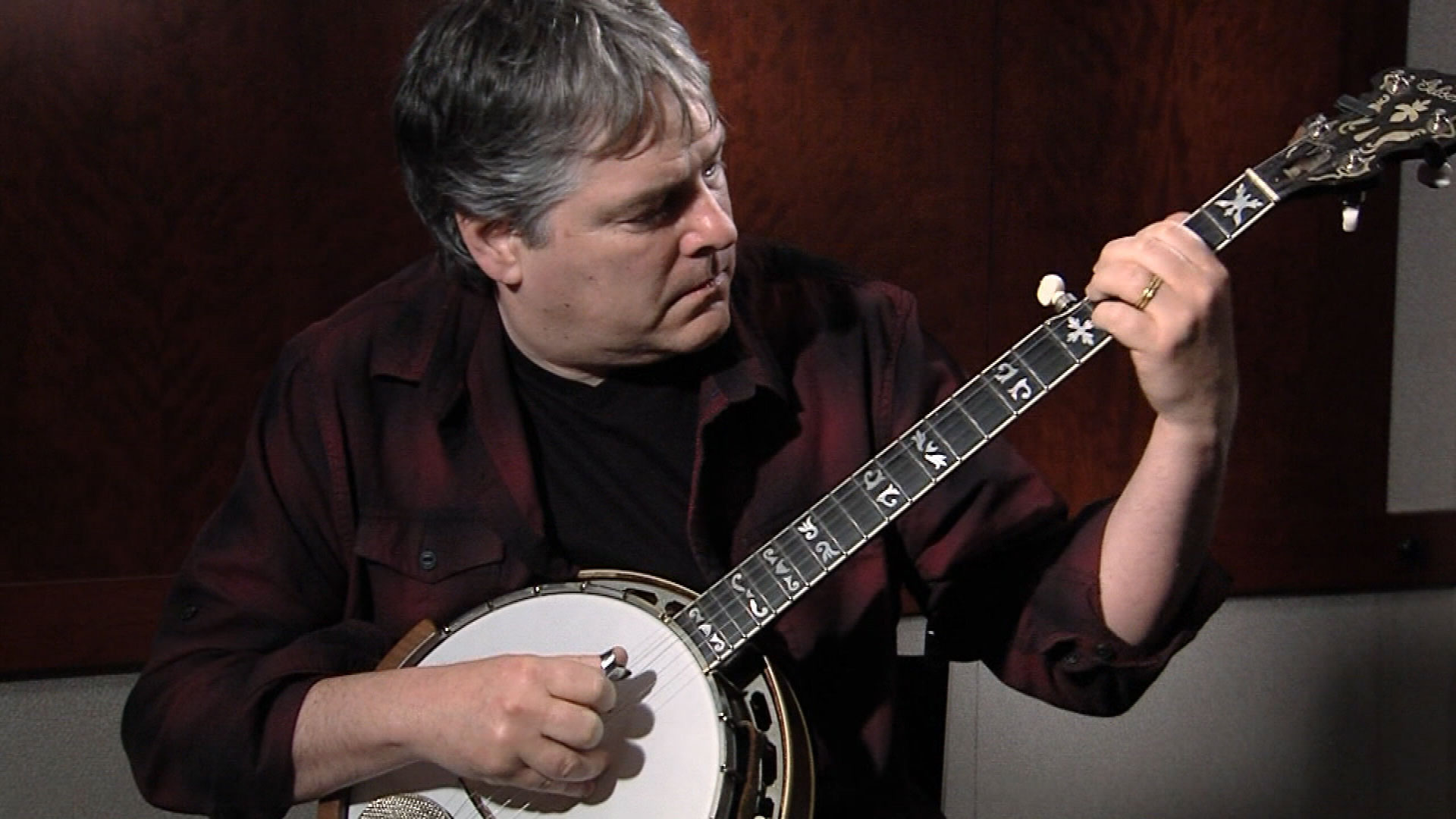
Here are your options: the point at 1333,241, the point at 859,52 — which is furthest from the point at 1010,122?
the point at 1333,241

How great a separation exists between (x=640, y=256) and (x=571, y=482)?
0.82ft

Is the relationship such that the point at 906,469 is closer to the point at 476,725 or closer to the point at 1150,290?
the point at 1150,290

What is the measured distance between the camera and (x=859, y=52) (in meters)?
1.95

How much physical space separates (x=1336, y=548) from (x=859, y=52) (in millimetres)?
1043

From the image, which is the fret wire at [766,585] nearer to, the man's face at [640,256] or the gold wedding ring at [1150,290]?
the man's face at [640,256]

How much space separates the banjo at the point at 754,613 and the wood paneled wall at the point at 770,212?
0.77 meters

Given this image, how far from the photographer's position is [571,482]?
1.41 metres

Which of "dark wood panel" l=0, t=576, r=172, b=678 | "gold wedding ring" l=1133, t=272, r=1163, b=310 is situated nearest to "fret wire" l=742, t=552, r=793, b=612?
"gold wedding ring" l=1133, t=272, r=1163, b=310

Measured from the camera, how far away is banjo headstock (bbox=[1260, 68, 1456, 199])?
3.59 ft

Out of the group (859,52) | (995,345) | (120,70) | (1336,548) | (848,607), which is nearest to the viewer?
(848,607)

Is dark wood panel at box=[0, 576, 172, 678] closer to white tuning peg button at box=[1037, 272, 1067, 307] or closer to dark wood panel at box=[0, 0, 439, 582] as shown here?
dark wood panel at box=[0, 0, 439, 582]

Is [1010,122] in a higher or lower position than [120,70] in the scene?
lower

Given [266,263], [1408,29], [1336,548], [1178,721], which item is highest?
[1408,29]

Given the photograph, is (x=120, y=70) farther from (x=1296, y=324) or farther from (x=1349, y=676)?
(x=1349, y=676)
